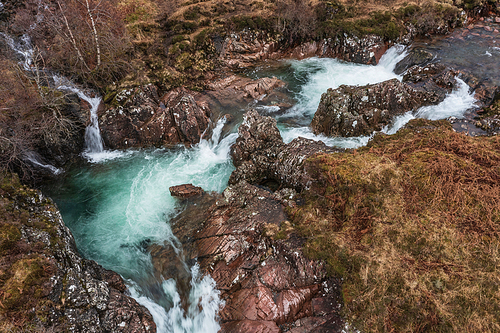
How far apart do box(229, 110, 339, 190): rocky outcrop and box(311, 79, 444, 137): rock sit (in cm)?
299

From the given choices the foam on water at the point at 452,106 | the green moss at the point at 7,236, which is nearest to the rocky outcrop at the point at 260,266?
the green moss at the point at 7,236

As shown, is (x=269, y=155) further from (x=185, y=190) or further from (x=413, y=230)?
(x=413, y=230)

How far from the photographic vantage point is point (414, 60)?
16.7 metres

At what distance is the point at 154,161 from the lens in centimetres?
1344

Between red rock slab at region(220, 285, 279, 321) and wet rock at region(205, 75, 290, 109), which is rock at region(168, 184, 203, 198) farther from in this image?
wet rock at region(205, 75, 290, 109)

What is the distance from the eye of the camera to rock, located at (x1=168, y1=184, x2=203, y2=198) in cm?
1091

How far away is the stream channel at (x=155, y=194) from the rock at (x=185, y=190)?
14.4 inches

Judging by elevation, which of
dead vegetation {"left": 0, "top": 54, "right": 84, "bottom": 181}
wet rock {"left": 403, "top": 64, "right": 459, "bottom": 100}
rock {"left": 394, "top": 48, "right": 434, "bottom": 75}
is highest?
dead vegetation {"left": 0, "top": 54, "right": 84, "bottom": 181}

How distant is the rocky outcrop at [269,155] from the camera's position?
9266 mm

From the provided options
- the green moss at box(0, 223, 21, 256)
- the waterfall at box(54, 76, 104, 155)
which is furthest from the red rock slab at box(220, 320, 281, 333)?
the waterfall at box(54, 76, 104, 155)

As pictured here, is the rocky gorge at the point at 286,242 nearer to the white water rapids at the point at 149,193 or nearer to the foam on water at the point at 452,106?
the white water rapids at the point at 149,193

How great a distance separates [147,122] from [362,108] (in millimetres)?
11458

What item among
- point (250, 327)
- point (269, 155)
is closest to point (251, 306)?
point (250, 327)

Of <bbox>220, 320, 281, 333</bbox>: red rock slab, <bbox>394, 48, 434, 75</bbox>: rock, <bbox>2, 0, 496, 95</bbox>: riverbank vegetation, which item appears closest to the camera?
<bbox>220, 320, 281, 333</bbox>: red rock slab
